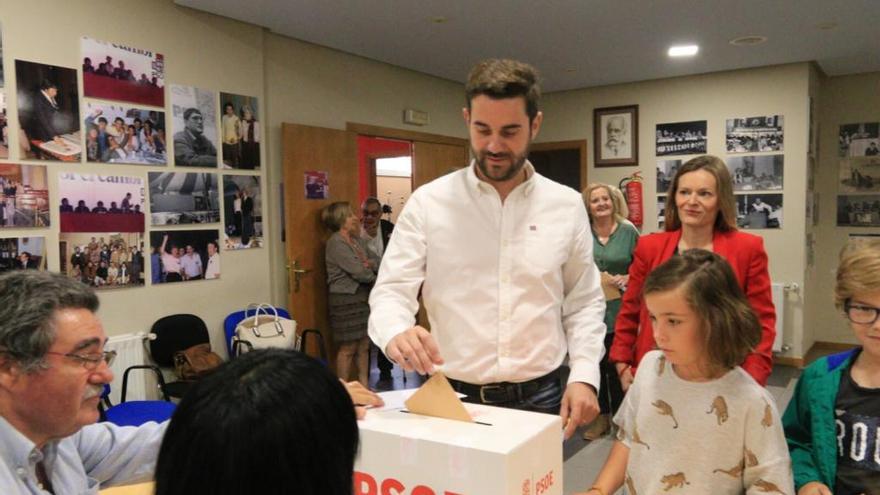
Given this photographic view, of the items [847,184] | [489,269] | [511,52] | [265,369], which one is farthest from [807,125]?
[265,369]

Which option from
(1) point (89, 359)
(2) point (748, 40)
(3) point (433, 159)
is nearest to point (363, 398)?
(1) point (89, 359)

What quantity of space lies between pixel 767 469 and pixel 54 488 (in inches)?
55.0

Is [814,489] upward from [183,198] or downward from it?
downward

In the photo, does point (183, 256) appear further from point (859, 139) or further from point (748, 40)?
point (859, 139)

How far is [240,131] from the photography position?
14.2ft

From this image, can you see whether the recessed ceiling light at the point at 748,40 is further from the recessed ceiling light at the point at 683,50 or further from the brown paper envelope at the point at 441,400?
the brown paper envelope at the point at 441,400

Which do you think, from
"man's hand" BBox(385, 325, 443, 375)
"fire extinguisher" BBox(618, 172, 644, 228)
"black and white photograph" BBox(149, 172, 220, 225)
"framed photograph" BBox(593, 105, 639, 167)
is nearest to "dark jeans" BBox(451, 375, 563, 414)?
"man's hand" BBox(385, 325, 443, 375)

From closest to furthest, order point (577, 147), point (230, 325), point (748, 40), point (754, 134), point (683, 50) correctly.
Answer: point (230, 325) < point (748, 40) < point (683, 50) < point (754, 134) < point (577, 147)

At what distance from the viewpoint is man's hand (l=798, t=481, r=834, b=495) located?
1198mm

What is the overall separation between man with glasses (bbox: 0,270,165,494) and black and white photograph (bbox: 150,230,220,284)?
8.87 ft

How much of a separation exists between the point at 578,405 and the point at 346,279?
3.62 meters

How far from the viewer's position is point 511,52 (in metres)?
5.18

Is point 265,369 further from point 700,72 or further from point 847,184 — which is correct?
point 847,184

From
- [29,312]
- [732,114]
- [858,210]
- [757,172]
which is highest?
[732,114]
